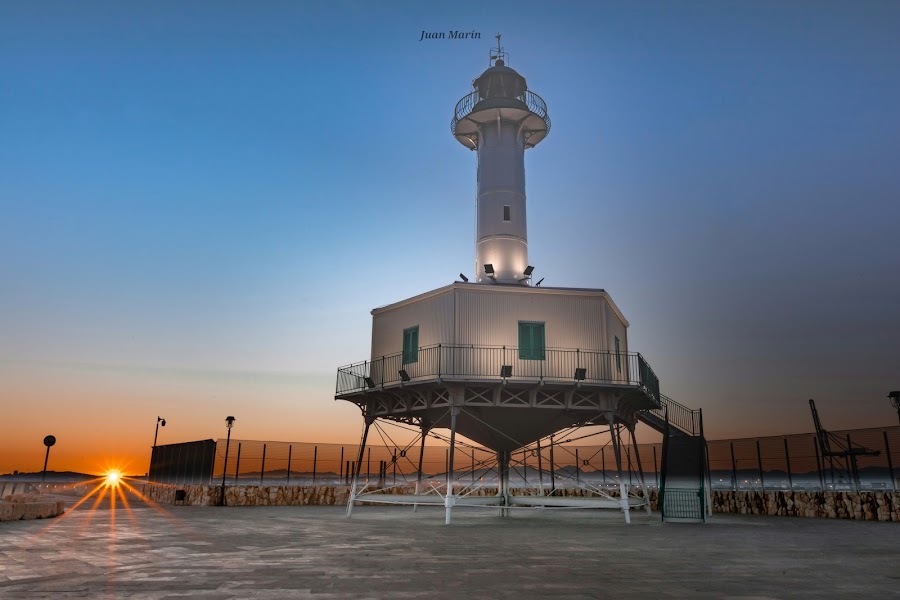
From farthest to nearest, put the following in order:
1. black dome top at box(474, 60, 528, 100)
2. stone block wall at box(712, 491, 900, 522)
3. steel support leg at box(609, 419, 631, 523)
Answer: black dome top at box(474, 60, 528, 100)
stone block wall at box(712, 491, 900, 522)
steel support leg at box(609, 419, 631, 523)

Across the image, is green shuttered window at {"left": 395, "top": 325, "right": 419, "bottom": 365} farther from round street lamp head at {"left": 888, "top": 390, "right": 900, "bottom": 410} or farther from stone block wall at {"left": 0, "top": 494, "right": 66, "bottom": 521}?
round street lamp head at {"left": 888, "top": 390, "right": 900, "bottom": 410}

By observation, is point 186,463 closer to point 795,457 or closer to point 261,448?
point 261,448

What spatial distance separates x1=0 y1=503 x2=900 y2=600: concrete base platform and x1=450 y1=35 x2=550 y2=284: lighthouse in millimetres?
14722

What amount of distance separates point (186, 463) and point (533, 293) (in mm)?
26061

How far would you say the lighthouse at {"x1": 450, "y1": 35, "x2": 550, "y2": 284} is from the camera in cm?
3183

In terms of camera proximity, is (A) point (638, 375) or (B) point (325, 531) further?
(A) point (638, 375)

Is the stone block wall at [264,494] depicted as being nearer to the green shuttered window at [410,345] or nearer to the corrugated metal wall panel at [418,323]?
the corrugated metal wall panel at [418,323]

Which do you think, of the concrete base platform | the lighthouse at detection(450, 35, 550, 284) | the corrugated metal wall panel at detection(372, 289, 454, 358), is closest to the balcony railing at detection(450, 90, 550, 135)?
the lighthouse at detection(450, 35, 550, 284)

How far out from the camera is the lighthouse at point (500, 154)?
31828mm

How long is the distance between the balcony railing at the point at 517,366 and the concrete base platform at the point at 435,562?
6.65 metres

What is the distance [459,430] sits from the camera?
101 ft

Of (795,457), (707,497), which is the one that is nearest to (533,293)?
(707,497)

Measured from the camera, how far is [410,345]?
28469 millimetres

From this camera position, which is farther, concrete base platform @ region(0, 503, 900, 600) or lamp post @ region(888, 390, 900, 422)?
lamp post @ region(888, 390, 900, 422)
